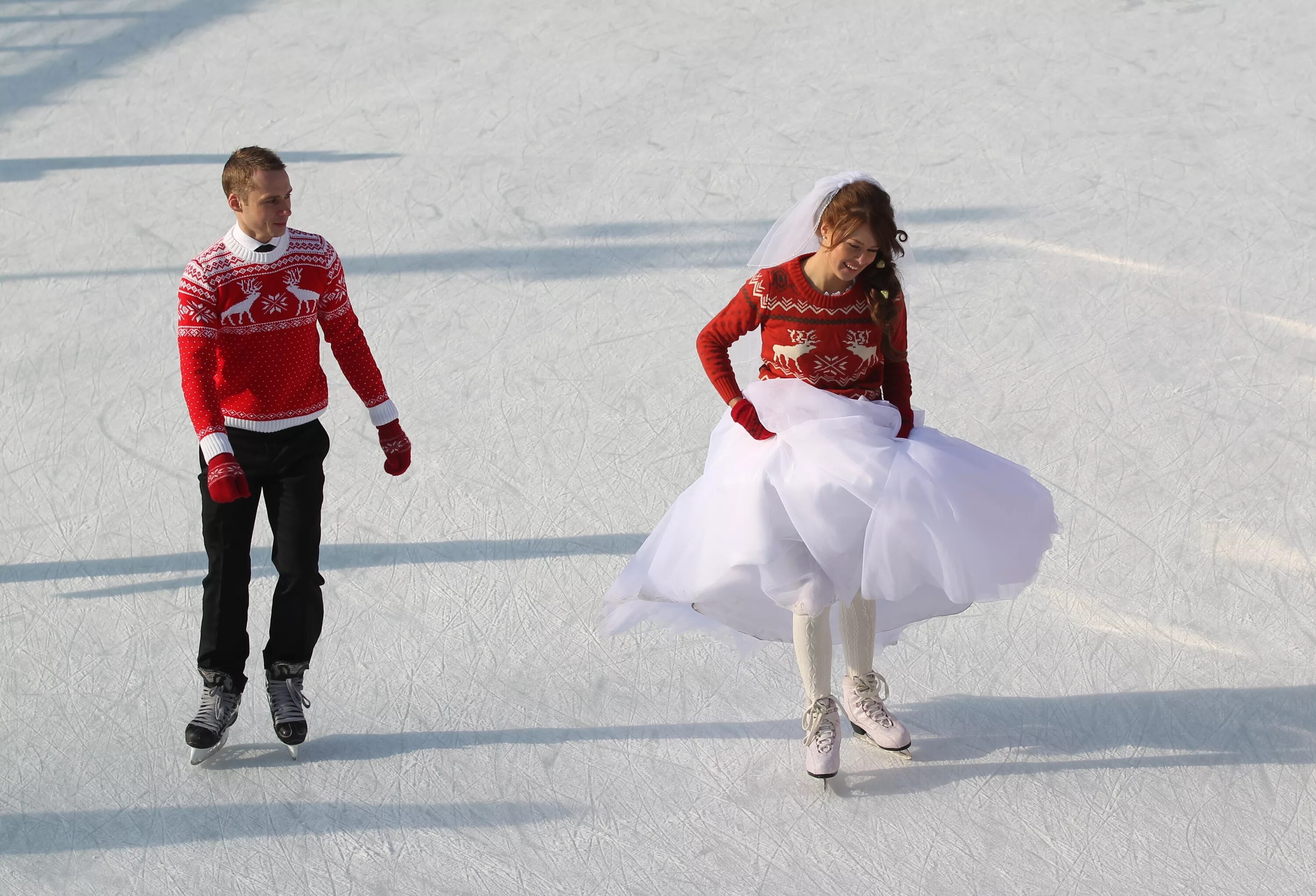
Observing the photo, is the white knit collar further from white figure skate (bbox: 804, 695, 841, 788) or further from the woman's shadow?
white figure skate (bbox: 804, 695, 841, 788)

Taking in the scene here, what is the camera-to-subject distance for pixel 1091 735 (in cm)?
334

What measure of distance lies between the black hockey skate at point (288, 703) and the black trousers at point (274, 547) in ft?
0.08

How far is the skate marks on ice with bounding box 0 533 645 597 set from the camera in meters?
4.07

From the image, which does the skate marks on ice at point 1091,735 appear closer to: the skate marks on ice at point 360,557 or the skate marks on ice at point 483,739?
the skate marks on ice at point 483,739

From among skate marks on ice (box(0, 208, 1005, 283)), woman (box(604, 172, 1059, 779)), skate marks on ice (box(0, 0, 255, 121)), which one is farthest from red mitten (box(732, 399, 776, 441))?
skate marks on ice (box(0, 0, 255, 121))

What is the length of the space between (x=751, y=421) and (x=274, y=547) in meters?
1.19

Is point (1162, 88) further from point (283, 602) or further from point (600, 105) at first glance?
point (283, 602)

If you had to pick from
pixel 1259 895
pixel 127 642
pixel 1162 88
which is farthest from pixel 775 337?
pixel 1162 88

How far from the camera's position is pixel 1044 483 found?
4.38 meters

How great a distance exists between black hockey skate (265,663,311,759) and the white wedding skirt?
3.03 feet

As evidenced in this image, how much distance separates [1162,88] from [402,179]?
3852mm

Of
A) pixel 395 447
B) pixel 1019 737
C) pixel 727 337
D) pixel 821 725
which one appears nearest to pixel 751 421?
pixel 727 337

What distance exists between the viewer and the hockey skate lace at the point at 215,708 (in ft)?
10.7

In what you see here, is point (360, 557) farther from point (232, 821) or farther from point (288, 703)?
point (232, 821)
